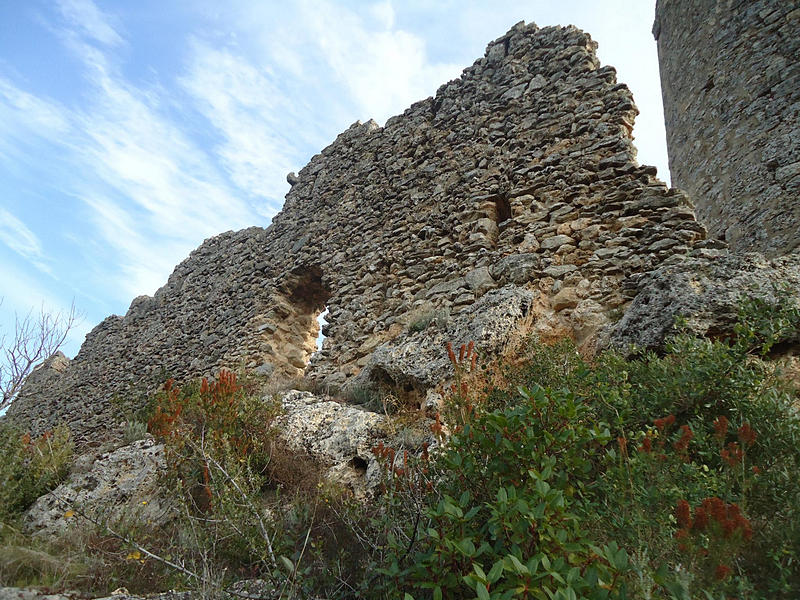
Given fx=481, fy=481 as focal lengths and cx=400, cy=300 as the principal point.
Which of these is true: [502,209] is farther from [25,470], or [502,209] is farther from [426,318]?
Result: [25,470]

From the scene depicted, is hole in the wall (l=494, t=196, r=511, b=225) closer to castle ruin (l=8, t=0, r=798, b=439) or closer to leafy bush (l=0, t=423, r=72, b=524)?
castle ruin (l=8, t=0, r=798, b=439)

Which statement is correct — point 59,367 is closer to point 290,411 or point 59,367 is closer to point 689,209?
point 290,411

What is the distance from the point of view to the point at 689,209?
421cm

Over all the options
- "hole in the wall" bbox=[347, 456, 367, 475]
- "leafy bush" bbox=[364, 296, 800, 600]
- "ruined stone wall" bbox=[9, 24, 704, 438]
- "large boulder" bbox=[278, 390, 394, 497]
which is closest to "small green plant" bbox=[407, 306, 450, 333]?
"ruined stone wall" bbox=[9, 24, 704, 438]

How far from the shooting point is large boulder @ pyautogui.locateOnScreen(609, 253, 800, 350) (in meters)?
2.98

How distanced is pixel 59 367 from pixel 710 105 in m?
14.9

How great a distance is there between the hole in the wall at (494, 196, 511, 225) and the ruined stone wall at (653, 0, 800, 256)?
2.42m

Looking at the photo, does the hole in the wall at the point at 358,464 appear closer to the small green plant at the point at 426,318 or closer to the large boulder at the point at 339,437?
the large boulder at the point at 339,437

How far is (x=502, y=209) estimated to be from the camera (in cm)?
580

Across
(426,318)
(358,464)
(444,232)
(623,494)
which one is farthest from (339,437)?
(444,232)

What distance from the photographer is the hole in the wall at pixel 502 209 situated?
5.73 metres

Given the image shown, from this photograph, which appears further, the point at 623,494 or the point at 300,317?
the point at 300,317

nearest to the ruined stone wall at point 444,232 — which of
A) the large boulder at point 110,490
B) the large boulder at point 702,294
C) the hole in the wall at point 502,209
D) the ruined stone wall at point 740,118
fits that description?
the hole in the wall at point 502,209

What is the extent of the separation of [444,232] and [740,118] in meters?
3.63
